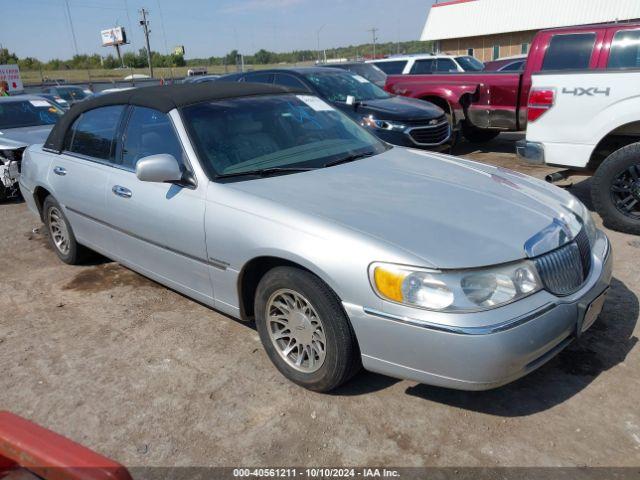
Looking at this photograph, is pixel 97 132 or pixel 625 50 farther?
pixel 625 50

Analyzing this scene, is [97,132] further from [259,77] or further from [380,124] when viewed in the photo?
[259,77]

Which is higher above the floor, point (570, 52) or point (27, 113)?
point (570, 52)

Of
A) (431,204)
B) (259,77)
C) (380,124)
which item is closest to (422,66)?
(259,77)

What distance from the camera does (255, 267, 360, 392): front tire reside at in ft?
8.92

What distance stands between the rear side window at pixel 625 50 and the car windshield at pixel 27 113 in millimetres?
8444

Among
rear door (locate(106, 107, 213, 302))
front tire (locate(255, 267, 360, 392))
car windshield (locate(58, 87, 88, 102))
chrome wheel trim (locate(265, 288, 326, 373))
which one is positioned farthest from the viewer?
car windshield (locate(58, 87, 88, 102))

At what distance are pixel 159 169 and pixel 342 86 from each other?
646 centimetres

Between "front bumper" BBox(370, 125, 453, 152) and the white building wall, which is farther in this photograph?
the white building wall

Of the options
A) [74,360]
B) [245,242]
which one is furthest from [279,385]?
[74,360]

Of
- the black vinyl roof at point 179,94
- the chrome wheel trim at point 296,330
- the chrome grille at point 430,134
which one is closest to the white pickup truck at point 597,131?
the black vinyl roof at point 179,94

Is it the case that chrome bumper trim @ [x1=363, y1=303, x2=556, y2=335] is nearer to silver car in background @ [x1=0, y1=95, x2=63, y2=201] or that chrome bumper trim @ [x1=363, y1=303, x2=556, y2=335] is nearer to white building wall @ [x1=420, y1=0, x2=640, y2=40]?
silver car in background @ [x1=0, y1=95, x2=63, y2=201]

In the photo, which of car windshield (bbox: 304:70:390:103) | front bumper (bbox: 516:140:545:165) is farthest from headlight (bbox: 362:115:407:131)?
front bumper (bbox: 516:140:545:165)

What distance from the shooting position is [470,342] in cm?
237

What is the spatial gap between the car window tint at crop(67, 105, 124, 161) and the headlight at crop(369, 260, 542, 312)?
2.69m
